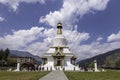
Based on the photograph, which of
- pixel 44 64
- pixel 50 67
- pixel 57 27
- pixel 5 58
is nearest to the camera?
pixel 50 67

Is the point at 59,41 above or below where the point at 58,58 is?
above

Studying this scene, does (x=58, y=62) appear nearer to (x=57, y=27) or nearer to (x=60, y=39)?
(x=60, y=39)

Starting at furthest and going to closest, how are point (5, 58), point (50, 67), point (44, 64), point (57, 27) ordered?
point (5, 58)
point (57, 27)
point (44, 64)
point (50, 67)

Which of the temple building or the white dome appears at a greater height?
the white dome

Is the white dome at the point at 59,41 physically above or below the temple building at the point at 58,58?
above

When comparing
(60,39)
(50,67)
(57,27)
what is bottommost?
(50,67)

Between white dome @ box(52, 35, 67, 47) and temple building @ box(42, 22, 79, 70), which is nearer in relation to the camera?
temple building @ box(42, 22, 79, 70)

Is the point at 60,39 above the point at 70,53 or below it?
above

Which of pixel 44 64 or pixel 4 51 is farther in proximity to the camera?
Answer: pixel 4 51

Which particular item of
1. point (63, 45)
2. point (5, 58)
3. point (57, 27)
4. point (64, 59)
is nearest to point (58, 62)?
point (64, 59)

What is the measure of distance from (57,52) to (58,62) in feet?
9.96

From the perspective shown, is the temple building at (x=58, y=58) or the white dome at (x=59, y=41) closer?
the temple building at (x=58, y=58)

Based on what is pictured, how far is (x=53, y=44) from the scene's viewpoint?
71250mm

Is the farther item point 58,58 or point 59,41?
point 59,41
